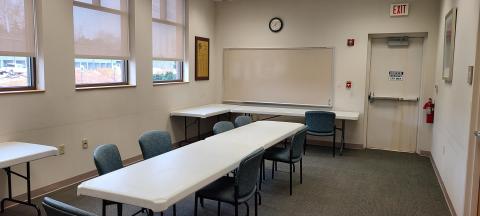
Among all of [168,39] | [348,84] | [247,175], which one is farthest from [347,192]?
[168,39]

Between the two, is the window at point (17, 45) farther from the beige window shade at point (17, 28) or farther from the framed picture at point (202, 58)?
the framed picture at point (202, 58)

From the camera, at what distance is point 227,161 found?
2.88 m

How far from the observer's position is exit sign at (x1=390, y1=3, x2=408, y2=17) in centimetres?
582

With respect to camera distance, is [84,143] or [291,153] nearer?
[291,153]

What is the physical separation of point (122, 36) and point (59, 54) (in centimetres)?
111

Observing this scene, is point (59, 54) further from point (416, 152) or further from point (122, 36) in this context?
→ point (416, 152)

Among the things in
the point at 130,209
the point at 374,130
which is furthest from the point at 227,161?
the point at 374,130

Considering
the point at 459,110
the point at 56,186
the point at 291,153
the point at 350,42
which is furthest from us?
the point at 350,42

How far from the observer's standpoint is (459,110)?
3.45 meters

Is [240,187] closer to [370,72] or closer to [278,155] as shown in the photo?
[278,155]

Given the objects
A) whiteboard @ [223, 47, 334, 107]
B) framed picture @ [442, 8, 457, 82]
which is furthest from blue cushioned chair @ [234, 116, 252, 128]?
framed picture @ [442, 8, 457, 82]

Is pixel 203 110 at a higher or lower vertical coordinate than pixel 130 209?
higher

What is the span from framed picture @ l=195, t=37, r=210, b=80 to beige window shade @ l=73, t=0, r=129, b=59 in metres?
1.70

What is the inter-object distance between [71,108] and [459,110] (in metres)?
4.06
